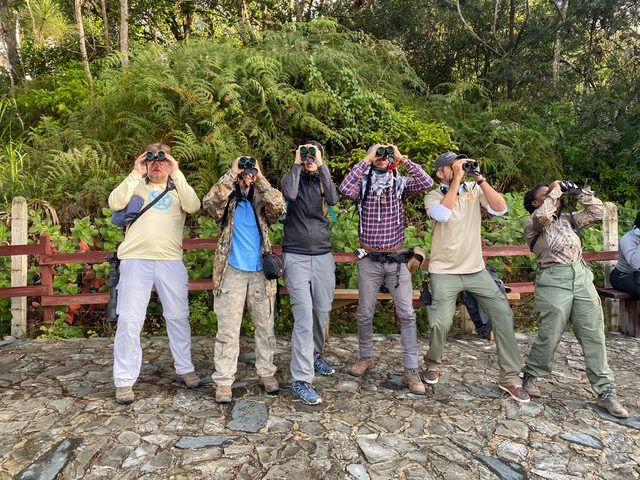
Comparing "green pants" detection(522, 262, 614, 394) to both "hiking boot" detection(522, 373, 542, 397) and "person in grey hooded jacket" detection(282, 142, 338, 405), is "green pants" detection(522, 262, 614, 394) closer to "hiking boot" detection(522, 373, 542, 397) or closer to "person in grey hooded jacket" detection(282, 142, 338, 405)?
"hiking boot" detection(522, 373, 542, 397)

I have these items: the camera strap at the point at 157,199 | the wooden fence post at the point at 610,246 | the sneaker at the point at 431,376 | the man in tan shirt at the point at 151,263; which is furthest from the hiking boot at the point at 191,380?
the wooden fence post at the point at 610,246

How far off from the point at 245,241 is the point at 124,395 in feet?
5.12

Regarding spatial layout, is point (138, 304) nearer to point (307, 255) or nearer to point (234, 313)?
point (234, 313)

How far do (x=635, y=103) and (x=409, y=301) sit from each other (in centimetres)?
819

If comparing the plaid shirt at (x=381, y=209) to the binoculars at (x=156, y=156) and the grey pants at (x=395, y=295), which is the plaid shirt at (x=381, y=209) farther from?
the binoculars at (x=156, y=156)

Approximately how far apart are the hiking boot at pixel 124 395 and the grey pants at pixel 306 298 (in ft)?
4.30

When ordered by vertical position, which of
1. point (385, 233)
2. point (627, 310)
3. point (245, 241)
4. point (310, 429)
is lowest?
point (310, 429)

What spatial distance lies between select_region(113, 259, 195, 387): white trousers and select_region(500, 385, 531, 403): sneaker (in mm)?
2844

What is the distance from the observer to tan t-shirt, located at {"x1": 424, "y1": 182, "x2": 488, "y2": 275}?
173 inches

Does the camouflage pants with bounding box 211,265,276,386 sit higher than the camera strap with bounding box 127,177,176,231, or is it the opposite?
the camera strap with bounding box 127,177,176,231

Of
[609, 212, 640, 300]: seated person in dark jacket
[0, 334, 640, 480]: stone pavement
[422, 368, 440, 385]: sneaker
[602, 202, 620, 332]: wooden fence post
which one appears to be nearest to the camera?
[0, 334, 640, 480]: stone pavement

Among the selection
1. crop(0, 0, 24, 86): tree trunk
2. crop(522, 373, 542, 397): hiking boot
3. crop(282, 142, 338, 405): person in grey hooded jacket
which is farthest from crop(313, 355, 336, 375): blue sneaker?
crop(0, 0, 24, 86): tree trunk

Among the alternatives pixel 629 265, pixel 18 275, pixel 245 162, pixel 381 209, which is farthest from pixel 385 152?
pixel 18 275

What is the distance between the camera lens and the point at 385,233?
455 centimetres
